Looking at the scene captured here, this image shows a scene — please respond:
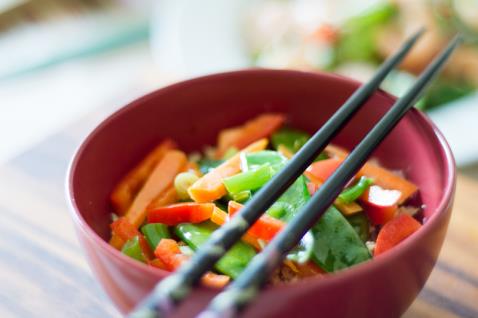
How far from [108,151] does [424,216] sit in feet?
1.79

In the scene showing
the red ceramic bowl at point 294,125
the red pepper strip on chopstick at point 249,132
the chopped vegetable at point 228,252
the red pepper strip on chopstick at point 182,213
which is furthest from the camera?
the red pepper strip on chopstick at point 249,132

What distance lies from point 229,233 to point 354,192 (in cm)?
32

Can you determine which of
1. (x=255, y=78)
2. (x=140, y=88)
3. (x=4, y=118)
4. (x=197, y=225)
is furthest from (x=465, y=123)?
(x=4, y=118)

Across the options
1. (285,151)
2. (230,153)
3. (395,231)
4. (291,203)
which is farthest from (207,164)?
(395,231)

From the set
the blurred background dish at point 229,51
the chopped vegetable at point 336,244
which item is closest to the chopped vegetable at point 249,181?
the chopped vegetable at point 336,244

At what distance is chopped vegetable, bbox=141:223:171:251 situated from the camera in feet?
3.24

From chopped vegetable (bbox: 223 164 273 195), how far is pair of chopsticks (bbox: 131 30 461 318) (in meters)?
0.10

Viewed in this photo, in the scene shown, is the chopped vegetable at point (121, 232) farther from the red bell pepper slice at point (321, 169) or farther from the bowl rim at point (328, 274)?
the red bell pepper slice at point (321, 169)

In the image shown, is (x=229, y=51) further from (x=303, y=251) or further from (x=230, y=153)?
(x=303, y=251)

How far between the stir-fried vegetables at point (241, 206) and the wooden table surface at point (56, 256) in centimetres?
19

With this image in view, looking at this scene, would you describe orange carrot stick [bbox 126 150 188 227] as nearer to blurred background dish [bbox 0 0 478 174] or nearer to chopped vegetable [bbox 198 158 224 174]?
chopped vegetable [bbox 198 158 224 174]

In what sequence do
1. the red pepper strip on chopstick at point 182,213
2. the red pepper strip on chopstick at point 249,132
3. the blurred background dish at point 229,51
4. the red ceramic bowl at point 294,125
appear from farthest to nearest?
the blurred background dish at point 229,51
the red pepper strip on chopstick at point 249,132
the red pepper strip on chopstick at point 182,213
the red ceramic bowl at point 294,125

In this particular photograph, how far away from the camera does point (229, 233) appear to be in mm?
745

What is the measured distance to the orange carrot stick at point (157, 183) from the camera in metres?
1.06
